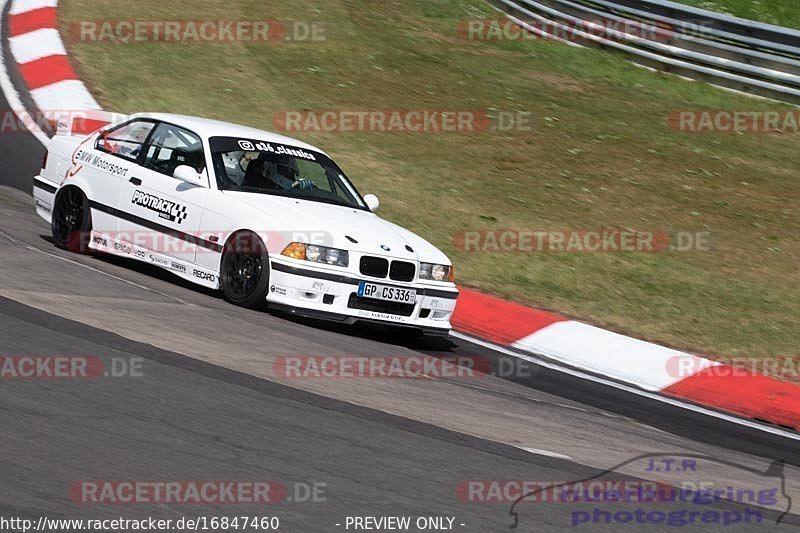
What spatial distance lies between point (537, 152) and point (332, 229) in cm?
685

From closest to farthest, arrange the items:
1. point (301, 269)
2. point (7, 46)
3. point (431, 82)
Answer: point (301, 269) → point (7, 46) → point (431, 82)

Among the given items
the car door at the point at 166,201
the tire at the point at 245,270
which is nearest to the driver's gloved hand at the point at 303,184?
the car door at the point at 166,201

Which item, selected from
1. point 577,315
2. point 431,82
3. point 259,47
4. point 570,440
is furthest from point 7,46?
point 570,440

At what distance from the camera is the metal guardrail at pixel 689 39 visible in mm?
17594

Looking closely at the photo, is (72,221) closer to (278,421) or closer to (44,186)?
(44,186)

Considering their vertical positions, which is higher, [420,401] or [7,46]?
[7,46]

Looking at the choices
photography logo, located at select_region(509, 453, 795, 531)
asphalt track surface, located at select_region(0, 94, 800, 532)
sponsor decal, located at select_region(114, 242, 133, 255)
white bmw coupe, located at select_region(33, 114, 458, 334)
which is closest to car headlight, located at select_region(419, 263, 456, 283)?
white bmw coupe, located at select_region(33, 114, 458, 334)

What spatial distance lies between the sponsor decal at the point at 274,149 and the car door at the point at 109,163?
36.3 inches

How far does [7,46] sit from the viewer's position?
1568cm

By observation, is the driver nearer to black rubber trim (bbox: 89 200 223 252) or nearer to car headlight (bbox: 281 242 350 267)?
black rubber trim (bbox: 89 200 223 252)

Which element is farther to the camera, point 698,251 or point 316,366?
point 698,251

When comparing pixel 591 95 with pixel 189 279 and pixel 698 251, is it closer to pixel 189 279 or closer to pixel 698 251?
pixel 698 251

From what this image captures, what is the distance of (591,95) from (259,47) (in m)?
5.15

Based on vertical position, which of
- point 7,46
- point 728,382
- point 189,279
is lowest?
point 728,382
